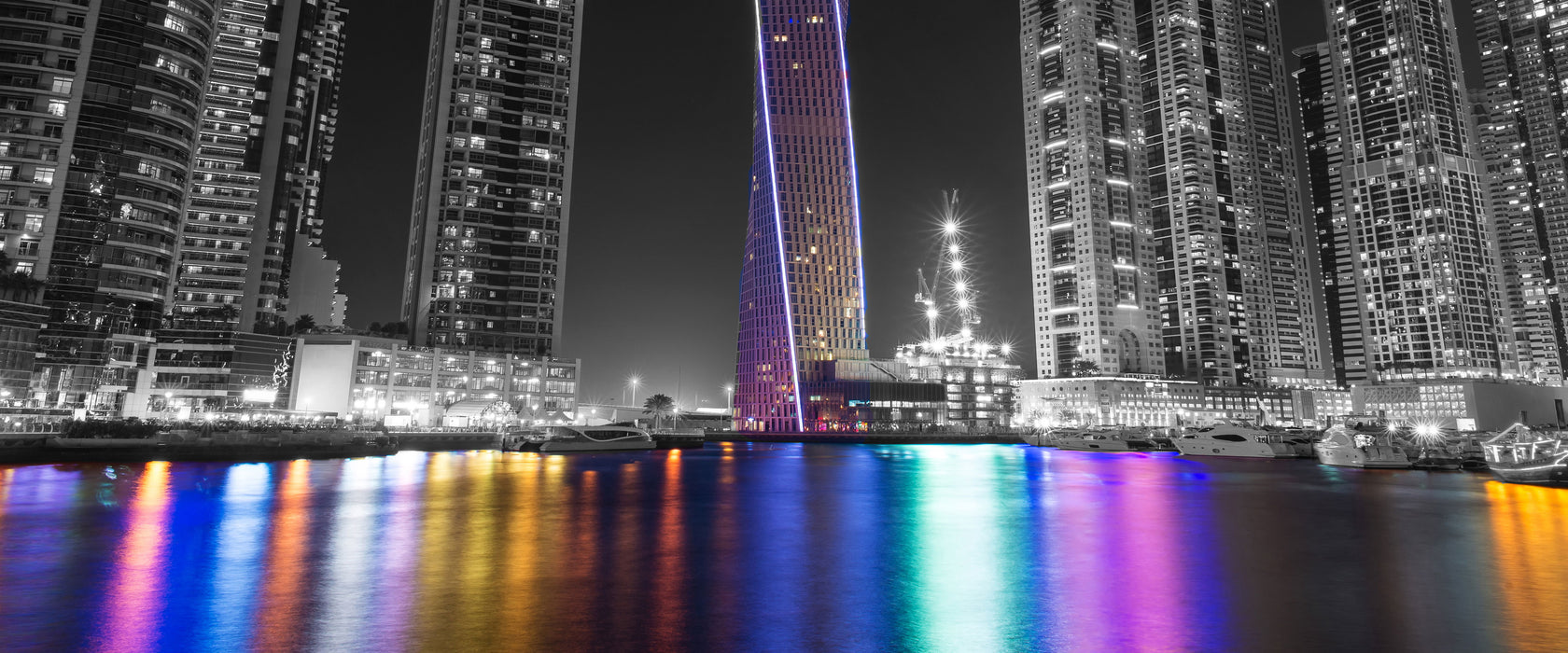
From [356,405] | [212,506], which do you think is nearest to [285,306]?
[356,405]

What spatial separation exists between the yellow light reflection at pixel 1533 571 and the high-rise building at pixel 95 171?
113151 mm

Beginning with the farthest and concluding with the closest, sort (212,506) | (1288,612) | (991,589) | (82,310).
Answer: (82,310) → (212,506) → (991,589) → (1288,612)

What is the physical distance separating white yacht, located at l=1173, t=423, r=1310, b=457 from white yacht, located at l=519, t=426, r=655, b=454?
67.7m

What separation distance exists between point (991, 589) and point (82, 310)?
11459cm

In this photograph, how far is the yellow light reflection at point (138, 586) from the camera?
10470 mm

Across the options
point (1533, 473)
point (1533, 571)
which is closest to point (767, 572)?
point (1533, 571)

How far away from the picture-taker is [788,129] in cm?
15375

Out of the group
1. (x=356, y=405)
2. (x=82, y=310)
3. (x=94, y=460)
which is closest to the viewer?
(x=94, y=460)

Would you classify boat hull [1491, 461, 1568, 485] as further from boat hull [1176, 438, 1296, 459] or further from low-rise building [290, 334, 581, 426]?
low-rise building [290, 334, 581, 426]

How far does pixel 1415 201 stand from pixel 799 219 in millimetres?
157436

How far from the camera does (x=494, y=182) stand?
13662 cm

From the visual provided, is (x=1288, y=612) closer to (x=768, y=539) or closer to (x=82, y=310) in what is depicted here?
(x=768, y=539)

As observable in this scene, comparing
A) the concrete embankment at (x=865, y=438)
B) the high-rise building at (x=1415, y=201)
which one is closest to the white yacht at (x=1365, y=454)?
the concrete embankment at (x=865, y=438)

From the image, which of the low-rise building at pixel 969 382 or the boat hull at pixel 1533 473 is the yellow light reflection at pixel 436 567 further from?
the low-rise building at pixel 969 382
